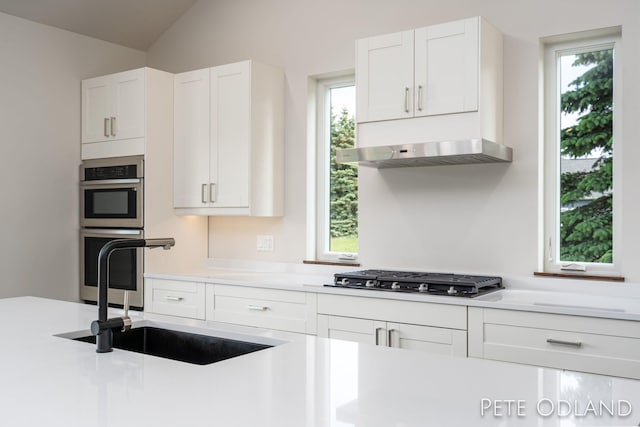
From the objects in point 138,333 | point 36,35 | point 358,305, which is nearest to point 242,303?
point 358,305

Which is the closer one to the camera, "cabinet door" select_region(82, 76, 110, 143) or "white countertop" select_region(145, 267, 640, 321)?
"white countertop" select_region(145, 267, 640, 321)

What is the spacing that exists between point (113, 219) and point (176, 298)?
733 mm

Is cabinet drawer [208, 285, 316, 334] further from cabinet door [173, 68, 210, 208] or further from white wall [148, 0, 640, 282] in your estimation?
cabinet door [173, 68, 210, 208]

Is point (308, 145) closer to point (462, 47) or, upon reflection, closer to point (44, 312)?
point (462, 47)

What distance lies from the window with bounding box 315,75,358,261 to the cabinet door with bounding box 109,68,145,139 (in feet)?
3.86

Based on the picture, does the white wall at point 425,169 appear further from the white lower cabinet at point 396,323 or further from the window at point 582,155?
the white lower cabinet at point 396,323

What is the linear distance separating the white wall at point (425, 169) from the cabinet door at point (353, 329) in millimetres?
658

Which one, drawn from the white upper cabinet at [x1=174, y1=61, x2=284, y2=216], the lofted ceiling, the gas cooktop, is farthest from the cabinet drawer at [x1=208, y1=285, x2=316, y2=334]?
the lofted ceiling

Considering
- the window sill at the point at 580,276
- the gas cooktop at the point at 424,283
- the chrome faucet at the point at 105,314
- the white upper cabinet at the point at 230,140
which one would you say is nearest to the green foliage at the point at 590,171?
the window sill at the point at 580,276

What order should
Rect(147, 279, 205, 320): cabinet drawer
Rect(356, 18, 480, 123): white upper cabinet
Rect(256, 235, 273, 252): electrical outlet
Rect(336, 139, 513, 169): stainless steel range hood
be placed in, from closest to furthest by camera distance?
1. Rect(336, 139, 513, 169): stainless steel range hood
2. Rect(356, 18, 480, 123): white upper cabinet
3. Rect(147, 279, 205, 320): cabinet drawer
4. Rect(256, 235, 273, 252): electrical outlet

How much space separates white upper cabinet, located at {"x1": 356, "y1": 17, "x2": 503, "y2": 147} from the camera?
9.97 feet

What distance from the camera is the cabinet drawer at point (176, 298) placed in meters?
3.80

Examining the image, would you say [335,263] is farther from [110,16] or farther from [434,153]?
[110,16]

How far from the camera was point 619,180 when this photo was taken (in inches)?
122
